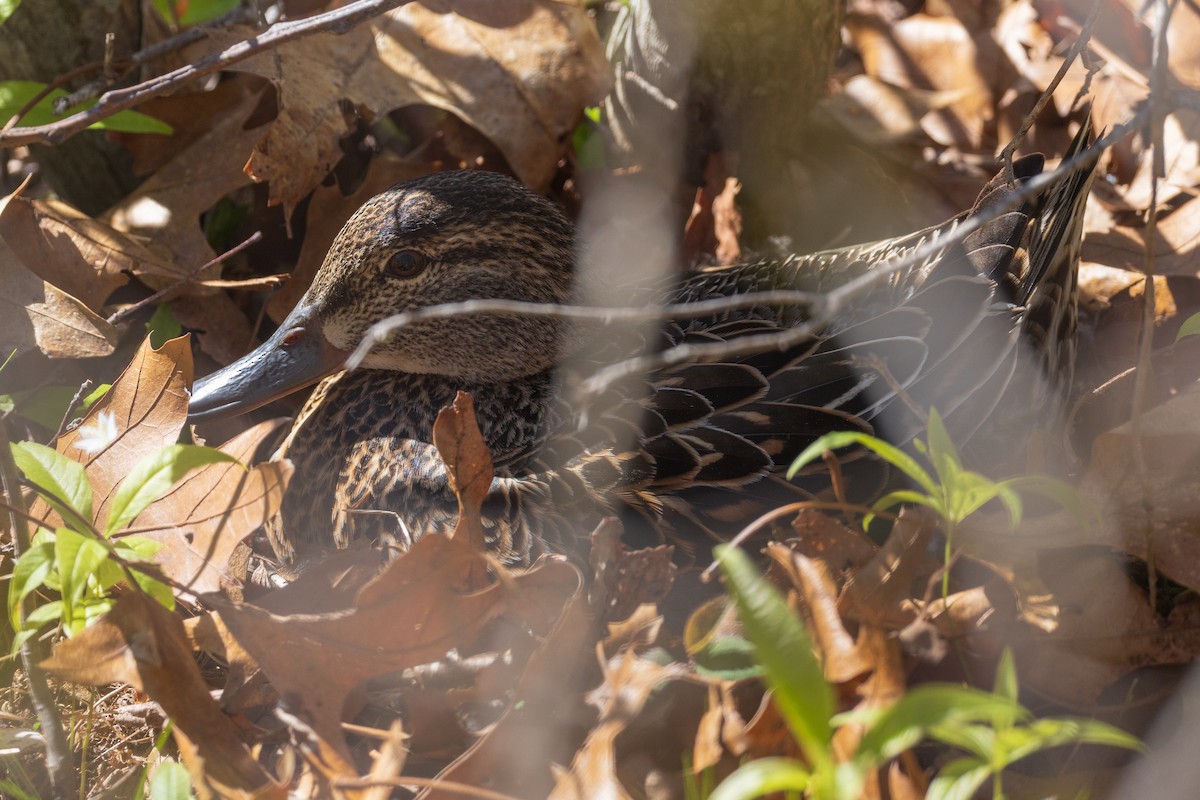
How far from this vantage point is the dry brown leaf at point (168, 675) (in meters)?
1.69

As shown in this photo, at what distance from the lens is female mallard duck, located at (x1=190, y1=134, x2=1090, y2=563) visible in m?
2.19

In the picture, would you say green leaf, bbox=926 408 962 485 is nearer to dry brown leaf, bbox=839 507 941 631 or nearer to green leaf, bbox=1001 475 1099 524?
green leaf, bbox=1001 475 1099 524

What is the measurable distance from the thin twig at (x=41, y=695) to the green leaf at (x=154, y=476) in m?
0.21

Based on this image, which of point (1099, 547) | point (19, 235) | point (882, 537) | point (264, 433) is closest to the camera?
point (1099, 547)

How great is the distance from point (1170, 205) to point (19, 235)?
3.10 meters

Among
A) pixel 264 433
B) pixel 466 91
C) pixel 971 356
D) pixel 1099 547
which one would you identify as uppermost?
pixel 466 91

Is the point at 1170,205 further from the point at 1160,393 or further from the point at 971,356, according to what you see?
the point at 971,356

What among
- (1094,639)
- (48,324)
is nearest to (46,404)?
(48,324)

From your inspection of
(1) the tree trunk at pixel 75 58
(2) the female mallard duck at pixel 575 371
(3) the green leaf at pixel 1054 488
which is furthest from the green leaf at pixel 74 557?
(1) the tree trunk at pixel 75 58

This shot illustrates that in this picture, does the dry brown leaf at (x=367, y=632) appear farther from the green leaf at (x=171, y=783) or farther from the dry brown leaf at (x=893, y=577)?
the dry brown leaf at (x=893, y=577)

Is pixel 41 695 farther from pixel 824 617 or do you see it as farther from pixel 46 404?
pixel 824 617

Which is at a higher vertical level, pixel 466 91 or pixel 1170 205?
pixel 466 91

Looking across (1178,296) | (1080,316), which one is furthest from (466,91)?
(1178,296)

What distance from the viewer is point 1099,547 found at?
1.94 metres
